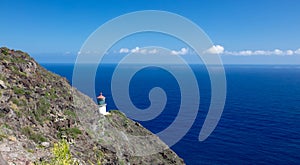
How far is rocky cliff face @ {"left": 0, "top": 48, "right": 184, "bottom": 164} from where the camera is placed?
25584 mm

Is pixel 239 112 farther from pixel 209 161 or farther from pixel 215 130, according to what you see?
pixel 209 161

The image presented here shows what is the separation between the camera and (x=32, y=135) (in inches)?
1067

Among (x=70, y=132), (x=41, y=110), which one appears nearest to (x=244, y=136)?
(x=70, y=132)

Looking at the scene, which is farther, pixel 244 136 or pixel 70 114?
pixel 244 136

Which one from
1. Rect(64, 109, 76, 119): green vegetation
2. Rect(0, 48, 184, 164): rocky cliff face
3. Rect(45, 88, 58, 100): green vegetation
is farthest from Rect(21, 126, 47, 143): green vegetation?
Rect(45, 88, 58, 100): green vegetation

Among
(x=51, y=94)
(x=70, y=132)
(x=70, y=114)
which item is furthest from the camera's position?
(x=51, y=94)

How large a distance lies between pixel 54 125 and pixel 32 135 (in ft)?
17.7

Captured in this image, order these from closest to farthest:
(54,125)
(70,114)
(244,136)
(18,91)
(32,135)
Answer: (32,135) → (54,125) → (18,91) → (70,114) → (244,136)

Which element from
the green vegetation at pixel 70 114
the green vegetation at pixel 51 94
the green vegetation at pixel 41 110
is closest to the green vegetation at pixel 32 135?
the green vegetation at pixel 41 110

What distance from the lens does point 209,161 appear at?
61469 millimetres

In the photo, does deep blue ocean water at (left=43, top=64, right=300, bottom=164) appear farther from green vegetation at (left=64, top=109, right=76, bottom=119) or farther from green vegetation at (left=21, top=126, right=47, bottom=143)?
green vegetation at (left=21, top=126, right=47, bottom=143)

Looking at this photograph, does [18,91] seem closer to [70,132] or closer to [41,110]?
[41,110]

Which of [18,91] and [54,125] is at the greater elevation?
[18,91]

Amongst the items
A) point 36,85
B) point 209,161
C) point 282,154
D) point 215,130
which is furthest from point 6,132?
point 215,130
